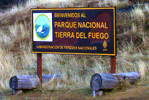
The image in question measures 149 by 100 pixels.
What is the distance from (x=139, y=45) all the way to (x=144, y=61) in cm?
134

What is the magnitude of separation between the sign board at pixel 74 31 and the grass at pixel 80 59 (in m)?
1.04

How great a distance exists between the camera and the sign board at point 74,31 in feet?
30.7

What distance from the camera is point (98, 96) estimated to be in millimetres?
8422

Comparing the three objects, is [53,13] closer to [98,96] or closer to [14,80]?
[14,80]

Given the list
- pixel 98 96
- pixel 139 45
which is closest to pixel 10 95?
pixel 98 96

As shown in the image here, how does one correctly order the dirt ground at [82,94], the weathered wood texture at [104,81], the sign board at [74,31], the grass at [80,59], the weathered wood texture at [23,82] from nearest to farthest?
the dirt ground at [82,94] < the weathered wood texture at [104,81] < the weathered wood texture at [23,82] < the sign board at [74,31] < the grass at [80,59]

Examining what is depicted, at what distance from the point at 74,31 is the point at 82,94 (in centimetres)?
176

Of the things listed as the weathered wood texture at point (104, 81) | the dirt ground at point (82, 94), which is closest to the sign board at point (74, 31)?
the weathered wood texture at point (104, 81)

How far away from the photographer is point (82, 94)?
8.95 m

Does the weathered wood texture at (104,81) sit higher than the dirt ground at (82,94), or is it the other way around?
the weathered wood texture at (104,81)

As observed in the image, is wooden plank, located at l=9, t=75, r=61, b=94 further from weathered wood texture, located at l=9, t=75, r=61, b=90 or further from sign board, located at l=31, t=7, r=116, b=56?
sign board, located at l=31, t=7, r=116, b=56

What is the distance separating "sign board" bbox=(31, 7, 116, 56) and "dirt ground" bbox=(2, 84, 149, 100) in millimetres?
1031

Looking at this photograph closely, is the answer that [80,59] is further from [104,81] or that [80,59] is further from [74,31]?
[104,81]

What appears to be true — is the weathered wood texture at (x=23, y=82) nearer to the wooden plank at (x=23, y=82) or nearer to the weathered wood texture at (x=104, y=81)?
the wooden plank at (x=23, y=82)
